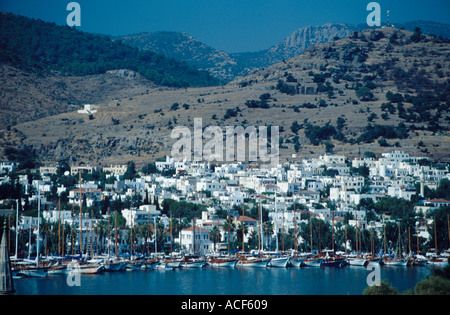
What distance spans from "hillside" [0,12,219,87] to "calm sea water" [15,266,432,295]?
288ft

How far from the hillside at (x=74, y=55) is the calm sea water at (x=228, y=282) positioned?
288 ft

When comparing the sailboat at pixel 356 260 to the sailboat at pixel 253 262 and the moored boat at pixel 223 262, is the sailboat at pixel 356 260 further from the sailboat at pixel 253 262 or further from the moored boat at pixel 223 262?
the moored boat at pixel 223 262

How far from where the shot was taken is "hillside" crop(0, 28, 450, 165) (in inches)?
3501

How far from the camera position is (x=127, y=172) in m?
79.5

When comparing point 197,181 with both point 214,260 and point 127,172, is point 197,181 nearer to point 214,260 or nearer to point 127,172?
point 127,172

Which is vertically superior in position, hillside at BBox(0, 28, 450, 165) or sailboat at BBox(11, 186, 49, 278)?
hillside at BBox(0, 28, 450, 165)

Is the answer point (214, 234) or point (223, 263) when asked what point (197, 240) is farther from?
point (223, 263)

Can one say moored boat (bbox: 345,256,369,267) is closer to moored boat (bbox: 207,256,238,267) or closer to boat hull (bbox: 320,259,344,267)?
boat hull (bbox: 320,259,344,267)

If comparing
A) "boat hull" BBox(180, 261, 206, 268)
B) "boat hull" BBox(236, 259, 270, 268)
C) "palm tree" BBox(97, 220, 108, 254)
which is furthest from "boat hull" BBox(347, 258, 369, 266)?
"palm tree" BBox(97, 220, 108, 254)

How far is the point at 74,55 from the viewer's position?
152 meters

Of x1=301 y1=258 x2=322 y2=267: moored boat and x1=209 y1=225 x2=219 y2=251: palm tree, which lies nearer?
x1=301 y1=258 x2=322 y2=267: moored boat

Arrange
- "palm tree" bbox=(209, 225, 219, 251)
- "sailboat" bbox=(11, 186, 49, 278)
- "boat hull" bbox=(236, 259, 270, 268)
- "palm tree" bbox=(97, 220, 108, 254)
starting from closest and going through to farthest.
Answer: "sailboat" bbox=(11, 186, 49, 278) < "boat hull" bbox=(236, 259, 270, 268) < "palm tree" bbox=(97, 220, 108, 254) < "palm tree" bbox=(209, 225, 219, 251)

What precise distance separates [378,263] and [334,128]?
45677mm
